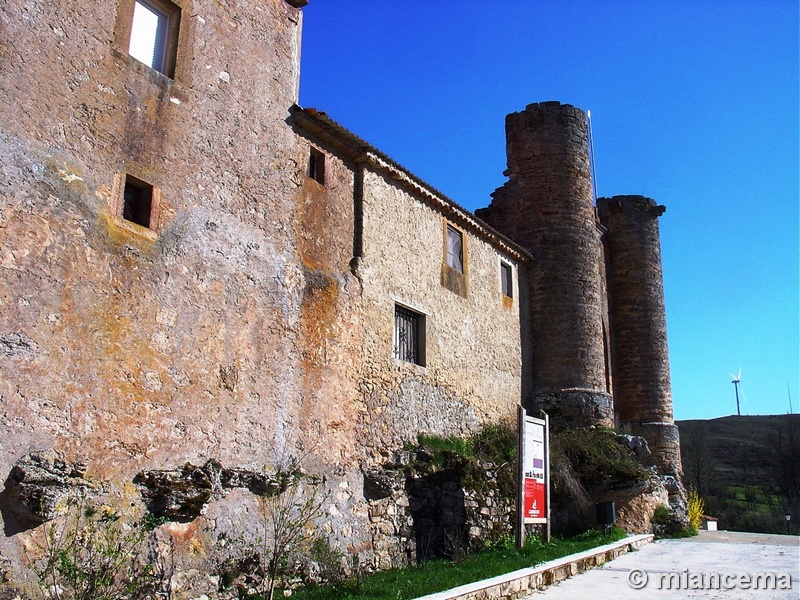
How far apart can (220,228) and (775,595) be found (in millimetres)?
8193

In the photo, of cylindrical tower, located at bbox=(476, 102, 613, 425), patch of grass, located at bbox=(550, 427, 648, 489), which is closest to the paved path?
patch of grass, located at bbox=(550, 427, 648, 489)

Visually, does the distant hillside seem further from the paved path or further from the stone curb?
the stone curb

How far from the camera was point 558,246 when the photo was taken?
17.7 meters

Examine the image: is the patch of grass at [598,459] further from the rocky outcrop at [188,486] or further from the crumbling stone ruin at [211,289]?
the rocky outcrop at [188,486]

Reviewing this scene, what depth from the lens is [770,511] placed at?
33.4 meters

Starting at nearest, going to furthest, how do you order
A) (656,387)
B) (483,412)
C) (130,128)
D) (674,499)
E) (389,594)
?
(389,594) < (130,128) < (483,412) < (674,499) < (656,387)

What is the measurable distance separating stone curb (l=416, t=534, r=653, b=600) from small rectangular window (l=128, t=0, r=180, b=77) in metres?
7.47

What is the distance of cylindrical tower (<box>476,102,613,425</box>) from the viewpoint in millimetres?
16703

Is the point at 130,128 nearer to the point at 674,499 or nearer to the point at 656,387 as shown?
the point at 674,499

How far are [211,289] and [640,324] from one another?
15.8m

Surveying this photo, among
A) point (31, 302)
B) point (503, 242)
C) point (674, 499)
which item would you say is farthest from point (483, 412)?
point (31, 302)

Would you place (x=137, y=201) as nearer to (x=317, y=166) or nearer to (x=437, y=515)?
(x=317, y=166)

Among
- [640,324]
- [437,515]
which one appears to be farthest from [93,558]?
[640,324]

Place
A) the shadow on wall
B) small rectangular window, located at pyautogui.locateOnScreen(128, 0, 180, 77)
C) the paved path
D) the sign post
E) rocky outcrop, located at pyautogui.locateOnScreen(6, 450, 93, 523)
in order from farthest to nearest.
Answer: the shadow on wall
the sign post
small rectangular window, located at pyautogui.locateOnScreen(128, 0, 180, 77)
the paved path
rocky outcrop, located at pyautogui.locateOnScreen(6, 450, 93, 523)
